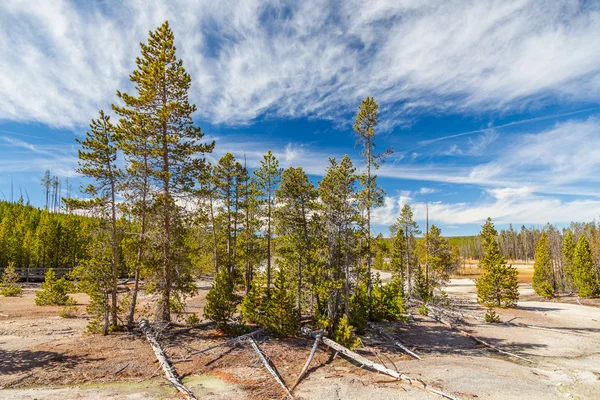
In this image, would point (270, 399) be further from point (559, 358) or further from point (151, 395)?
point (559, 358)

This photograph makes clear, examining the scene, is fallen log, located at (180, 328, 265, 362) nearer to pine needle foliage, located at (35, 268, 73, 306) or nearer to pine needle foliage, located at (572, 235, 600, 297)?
pine needle foliage, located at (35, 268, 73, 306)

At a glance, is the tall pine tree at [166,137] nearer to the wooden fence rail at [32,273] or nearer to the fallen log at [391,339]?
the fallen log at [391,339]

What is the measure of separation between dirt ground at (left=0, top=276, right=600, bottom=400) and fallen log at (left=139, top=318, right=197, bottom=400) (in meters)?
0.26

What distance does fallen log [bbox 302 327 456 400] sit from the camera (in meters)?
9.82

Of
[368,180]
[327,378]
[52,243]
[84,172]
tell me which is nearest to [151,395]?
[327,378]

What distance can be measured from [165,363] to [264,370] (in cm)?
384

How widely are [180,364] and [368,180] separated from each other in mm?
14951

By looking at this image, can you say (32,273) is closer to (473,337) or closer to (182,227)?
(182,227)

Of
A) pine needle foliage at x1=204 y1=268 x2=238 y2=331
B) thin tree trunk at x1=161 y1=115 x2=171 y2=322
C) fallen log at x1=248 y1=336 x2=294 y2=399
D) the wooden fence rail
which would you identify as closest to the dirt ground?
fallen log at x1=248 y1=336 x2=294 y2=399

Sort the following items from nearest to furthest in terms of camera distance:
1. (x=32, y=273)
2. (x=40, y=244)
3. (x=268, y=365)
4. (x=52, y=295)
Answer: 1. (x=268, y=365)
2. (x=52, y=295)
3. (x=32, y=273)
4. (x=40, y=244)

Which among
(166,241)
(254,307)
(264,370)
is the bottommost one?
(264,370)

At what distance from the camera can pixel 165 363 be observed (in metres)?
11.6

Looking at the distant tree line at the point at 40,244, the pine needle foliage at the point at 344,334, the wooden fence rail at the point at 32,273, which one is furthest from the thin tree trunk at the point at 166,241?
the distant tree line at the point at 40,244

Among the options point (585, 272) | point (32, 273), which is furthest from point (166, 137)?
point (585, 272)
